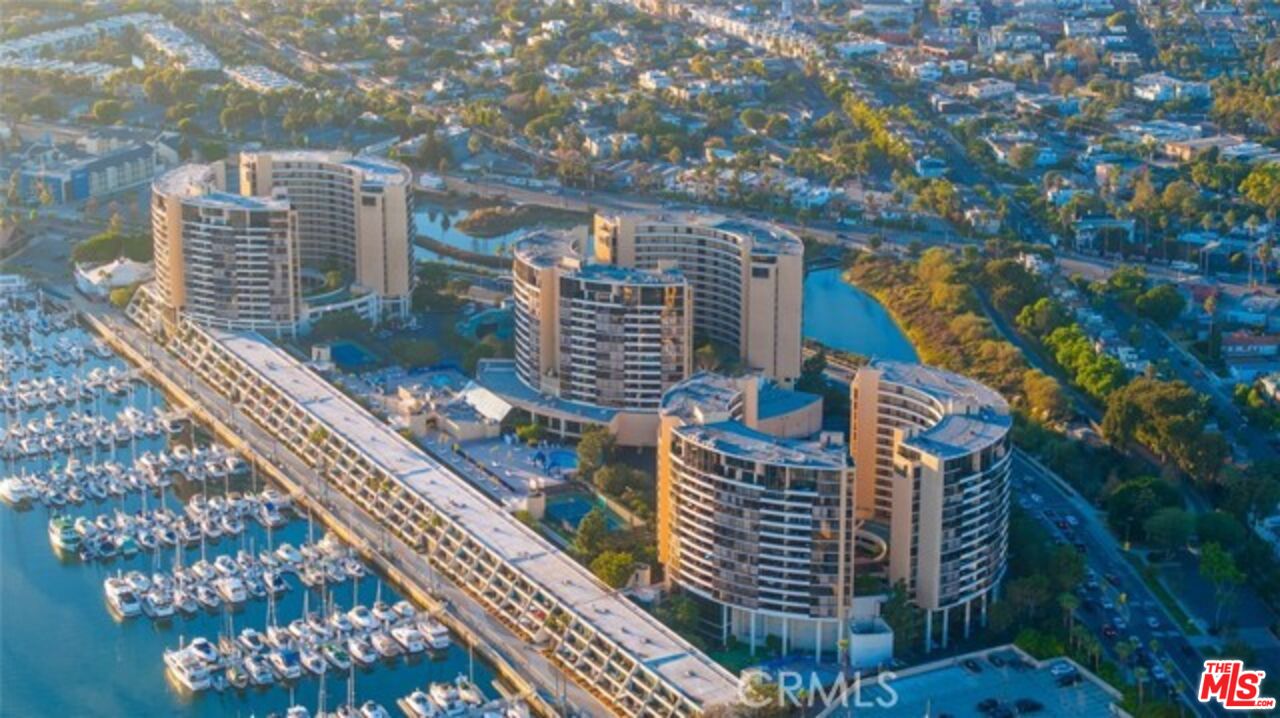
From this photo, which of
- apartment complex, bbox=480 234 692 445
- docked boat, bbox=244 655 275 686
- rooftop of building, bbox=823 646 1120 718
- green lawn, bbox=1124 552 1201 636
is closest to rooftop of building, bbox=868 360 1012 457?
rooftop of building, bbox=823 646 1120 718

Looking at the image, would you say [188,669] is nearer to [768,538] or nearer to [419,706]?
[419,706]

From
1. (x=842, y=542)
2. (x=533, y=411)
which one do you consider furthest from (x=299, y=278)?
(x=842, y=542)

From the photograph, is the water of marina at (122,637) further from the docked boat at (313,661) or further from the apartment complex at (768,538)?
the apartment complex at (768,538)

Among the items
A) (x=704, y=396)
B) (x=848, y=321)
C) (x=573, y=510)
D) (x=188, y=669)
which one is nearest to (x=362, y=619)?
(x=188, y=669)

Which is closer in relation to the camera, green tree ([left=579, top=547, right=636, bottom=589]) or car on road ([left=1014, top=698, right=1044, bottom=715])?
car on road ([left=1014, top=698, right=1044, bottom=715])

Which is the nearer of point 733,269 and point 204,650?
point 204,650

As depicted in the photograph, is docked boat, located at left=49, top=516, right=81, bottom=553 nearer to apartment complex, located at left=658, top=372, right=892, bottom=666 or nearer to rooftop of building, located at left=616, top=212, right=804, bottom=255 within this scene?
apartment complex, located at left=658, top=372, right=892, bottom=666
